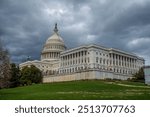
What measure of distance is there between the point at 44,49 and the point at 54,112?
576ft

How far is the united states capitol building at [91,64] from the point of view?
12583 centimetres

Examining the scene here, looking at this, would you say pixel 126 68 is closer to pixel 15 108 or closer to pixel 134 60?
pixel 134 60

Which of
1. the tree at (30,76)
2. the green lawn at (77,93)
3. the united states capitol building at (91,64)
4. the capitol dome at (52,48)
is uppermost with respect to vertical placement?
the capitol dome at (52,48)

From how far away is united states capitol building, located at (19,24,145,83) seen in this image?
125831mm

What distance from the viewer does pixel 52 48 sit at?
18625 cm

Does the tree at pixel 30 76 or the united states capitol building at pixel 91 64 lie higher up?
the united states capitol building at pixel 91 64

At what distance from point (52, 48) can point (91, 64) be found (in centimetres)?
5103

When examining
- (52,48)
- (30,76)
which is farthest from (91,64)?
(52,48)

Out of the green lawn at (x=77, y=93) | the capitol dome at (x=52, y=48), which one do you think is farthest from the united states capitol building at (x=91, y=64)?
the green lawn at (x=77, y=93)

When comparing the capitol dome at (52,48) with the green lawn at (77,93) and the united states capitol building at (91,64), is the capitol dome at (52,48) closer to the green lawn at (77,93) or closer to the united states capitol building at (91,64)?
the united states capitol building at (91,64)

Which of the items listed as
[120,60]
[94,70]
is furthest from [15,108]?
[120,60]

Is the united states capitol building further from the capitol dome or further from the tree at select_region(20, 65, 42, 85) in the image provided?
the tree at select_region(20, 65, 42, 85)

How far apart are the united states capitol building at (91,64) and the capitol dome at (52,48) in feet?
17.4

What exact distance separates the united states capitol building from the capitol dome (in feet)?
17.4
